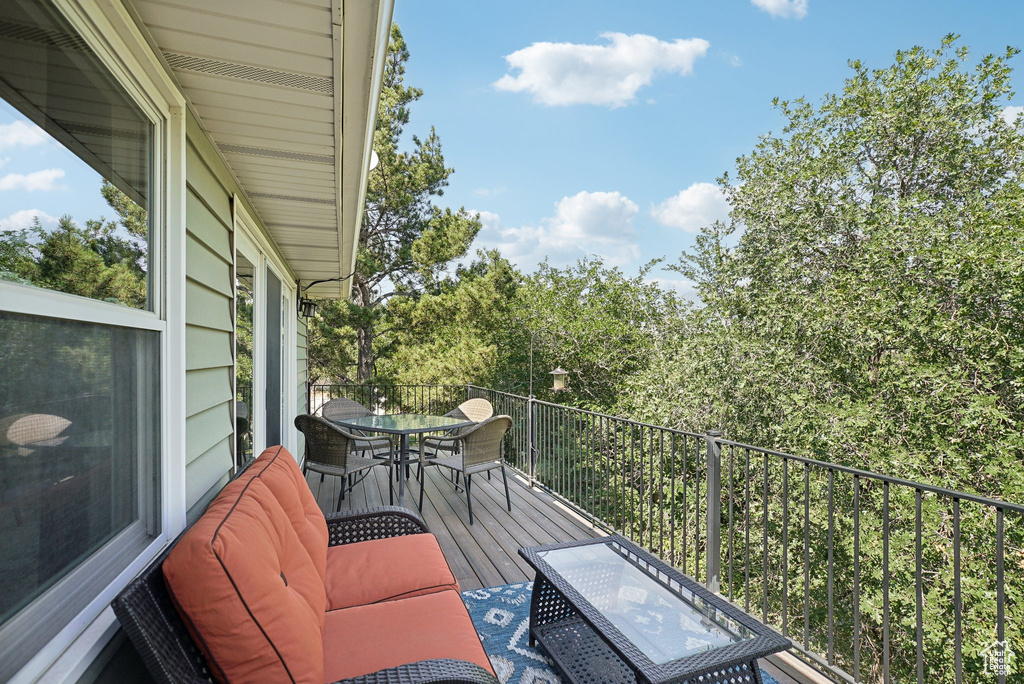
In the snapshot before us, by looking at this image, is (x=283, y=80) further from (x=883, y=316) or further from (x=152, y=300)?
(x=883, y=316)

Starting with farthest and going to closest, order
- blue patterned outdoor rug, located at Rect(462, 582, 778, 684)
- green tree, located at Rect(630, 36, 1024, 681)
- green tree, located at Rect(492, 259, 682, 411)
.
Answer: green tree, located at Rect(492, 259, 682, 411) → green tree, located at Rect(630, 36, 1024, 681) → blue patterned outdoor rug, located at Rect(462, 582, 778, 684)

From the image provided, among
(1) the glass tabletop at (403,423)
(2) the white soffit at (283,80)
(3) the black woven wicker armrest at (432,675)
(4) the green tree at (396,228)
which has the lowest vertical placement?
(3) the black woven wicker armrest at (432,675)

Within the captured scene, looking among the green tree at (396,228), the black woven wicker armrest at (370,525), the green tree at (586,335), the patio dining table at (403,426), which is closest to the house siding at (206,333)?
the black woven wicker armrest at (370,525)

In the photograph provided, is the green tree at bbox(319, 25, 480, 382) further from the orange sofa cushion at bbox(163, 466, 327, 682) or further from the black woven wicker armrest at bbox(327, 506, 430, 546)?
the orange sofa cushion at bbox(163, 466, 327, 682)

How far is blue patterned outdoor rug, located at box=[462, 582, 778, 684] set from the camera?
2.11m

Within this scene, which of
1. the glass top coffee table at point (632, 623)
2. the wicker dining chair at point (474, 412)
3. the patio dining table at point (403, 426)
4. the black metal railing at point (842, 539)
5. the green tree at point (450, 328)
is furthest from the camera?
the green tree at point (450, 328)

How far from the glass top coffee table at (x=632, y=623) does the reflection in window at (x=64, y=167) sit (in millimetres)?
1676

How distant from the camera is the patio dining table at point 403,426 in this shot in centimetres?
427

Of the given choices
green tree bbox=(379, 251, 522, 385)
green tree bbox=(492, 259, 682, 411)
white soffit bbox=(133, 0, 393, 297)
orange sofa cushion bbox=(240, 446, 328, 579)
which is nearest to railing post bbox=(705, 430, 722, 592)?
orange sofa cushion bbox=(240, 446, 328, 579)

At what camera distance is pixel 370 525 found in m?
2.37

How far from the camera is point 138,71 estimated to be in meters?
1.39

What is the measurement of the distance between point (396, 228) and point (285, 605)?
44.8ft

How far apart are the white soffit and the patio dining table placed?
6.84 feet

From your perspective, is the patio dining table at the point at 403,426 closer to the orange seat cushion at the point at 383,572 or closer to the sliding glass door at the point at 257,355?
the sliding glass door at the point at 257,355
